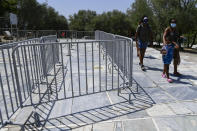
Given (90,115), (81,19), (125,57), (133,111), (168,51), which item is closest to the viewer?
(90,115)

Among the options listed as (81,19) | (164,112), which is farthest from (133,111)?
(81,19)

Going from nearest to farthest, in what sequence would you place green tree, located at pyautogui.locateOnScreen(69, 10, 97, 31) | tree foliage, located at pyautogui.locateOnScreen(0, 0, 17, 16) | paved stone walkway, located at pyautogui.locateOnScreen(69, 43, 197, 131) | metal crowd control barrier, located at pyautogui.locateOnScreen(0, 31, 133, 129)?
paved stone walkway, located at pyautogui.locateOnScreen(69, 43, 197, 131) → metal crowd control barrier, located at pyautogui.locateOnScreen(0, 31, 133, 129) → tree foliage, located at pyautogui.locateOnScreen(0, 0, 17, 16) → green tree, located at pyautogui.locateOnScreen(69, 10, 97, 31)

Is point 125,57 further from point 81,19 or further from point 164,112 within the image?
point 81,19

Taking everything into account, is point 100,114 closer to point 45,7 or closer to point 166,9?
point 166,9

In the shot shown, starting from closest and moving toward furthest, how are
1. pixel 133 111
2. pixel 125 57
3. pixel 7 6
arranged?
1. pixel 133 111
2. pixel 125 57
3. pixel 7 6

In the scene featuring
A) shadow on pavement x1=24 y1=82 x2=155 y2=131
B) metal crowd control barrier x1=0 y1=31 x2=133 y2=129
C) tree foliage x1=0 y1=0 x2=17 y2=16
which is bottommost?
shadow on pavement x1=24 y1=82 x2=155 y2=131

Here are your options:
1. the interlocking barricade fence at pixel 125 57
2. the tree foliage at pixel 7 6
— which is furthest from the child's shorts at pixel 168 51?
the tree foliage at pixel 7 6

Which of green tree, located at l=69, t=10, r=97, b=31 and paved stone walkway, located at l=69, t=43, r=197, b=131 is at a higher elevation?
green tree, located at l=69, t=10, r=97, b=31

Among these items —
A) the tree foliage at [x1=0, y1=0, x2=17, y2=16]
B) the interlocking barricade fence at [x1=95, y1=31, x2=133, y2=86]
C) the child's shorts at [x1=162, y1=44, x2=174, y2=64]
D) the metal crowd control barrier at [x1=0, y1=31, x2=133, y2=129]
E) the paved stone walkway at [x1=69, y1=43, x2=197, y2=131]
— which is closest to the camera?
the paved stone walkway at [x1=69, y1=43, x2=197, y2=131]

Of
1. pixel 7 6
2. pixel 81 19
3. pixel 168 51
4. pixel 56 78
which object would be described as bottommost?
pixel 56 78

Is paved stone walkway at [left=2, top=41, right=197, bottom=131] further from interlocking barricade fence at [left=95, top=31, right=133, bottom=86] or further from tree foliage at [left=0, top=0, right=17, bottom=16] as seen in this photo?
tree foliage at [left=0, top=0, right=17, bottom=16]

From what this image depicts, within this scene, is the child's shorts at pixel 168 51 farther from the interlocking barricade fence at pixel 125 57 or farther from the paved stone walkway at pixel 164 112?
the interlocking barricade fence at pixel 125 57

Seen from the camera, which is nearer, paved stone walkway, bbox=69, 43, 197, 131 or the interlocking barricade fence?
paved stone walkway, bbox=69, 43, 197, 131

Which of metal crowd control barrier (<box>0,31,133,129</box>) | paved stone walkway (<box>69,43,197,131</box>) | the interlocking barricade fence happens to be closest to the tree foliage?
metal crowd control barrier (<box>0,31,133,129</box>)
